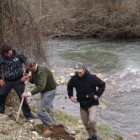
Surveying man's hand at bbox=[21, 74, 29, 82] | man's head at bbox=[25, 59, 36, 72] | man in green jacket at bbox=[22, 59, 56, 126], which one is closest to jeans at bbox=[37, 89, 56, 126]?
man in green jacket at bbox=[22, 59, 56, 126]

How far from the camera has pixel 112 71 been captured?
1475 cm

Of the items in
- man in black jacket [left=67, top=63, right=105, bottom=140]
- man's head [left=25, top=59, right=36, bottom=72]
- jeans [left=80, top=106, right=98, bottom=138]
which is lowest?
jeans [left=80, top=106, right=98, bottom=138]

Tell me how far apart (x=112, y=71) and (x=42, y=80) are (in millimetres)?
9369

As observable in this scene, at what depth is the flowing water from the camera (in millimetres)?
9094

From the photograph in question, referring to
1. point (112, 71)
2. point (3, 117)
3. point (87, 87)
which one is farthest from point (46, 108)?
point (112, 71)

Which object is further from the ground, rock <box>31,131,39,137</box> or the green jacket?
the green jacket

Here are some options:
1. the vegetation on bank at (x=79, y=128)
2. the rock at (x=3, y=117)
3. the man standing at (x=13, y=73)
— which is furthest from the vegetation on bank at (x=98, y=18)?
the rock at (x=3, y=117)

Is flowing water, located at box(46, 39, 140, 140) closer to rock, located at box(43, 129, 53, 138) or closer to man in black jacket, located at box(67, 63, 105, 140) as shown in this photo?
man in black jacket, located at box(67, 63, 105, 140)

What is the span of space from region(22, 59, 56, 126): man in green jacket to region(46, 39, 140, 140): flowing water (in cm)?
257

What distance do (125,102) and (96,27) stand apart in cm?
1383

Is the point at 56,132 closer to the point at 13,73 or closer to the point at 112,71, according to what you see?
the point at 13,73

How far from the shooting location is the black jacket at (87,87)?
579 cm

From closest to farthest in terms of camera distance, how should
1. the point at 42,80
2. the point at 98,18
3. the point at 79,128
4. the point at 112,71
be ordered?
the point at 42,80, the point at 79,128, the point at 112,71, the point at 98,18

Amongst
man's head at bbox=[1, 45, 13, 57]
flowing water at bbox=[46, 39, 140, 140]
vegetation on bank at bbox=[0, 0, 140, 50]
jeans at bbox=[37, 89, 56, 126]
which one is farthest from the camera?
vegetation on bank at bbox=[0, 0, 140, 50]
